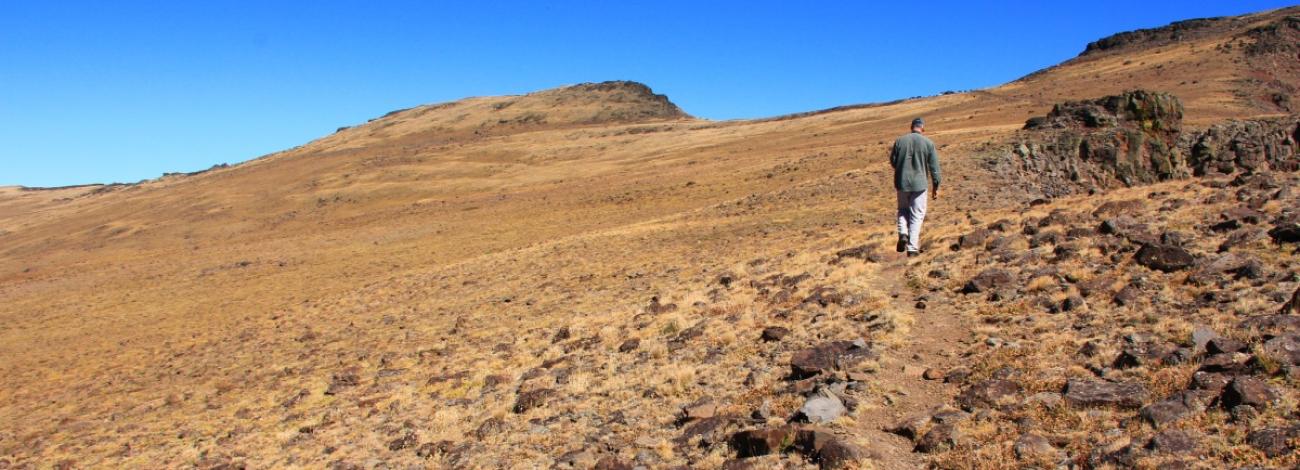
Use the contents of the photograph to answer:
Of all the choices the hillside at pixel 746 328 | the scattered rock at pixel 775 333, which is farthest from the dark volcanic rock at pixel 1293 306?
the scattered rock at pixel 775 333

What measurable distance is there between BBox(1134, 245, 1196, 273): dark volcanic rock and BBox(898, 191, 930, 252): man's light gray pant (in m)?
3.87

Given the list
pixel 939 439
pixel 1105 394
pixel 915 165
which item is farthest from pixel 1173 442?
pixel 915 165

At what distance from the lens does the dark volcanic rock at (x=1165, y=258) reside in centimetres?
1083

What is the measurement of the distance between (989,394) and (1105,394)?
1043 mm

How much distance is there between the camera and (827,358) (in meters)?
10.0

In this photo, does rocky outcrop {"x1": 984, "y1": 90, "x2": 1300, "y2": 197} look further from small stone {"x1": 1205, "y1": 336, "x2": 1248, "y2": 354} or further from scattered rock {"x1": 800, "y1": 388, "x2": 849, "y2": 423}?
scattered rock {"x1": 800, "y1": 388, "x2": 849, "y2": 423}

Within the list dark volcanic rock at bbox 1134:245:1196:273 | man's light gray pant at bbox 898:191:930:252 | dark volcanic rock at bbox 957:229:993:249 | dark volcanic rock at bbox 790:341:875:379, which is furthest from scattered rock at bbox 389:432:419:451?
dark volcanic rock at bbox 1134:245:1196:273

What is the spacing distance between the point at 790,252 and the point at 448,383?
9.33 m

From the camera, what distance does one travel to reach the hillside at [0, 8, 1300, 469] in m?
7.73

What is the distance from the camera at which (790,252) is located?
19891mm

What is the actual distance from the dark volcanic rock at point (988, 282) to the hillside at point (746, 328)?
0.18 ft

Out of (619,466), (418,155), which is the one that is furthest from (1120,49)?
(619,466)

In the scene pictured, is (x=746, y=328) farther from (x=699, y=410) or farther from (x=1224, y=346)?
(x=1224, y=346)

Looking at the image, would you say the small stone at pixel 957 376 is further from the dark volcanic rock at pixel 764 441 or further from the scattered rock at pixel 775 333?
the scattered rock at pixel 775 333
